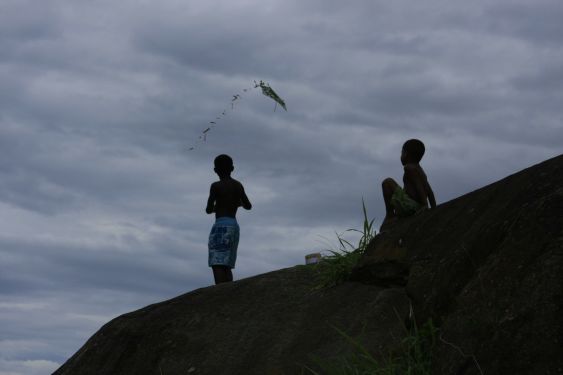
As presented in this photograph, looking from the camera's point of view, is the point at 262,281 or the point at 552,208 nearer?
the point at 552,208

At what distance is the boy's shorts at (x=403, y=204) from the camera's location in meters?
7.38

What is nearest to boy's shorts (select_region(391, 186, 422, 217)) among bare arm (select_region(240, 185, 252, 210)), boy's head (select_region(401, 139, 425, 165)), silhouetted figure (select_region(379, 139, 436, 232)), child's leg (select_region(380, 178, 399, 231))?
silhouetted figure (select_region(379, 139, 436, 232))

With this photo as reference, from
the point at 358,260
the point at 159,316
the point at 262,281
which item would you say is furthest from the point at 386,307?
the point at 159,316

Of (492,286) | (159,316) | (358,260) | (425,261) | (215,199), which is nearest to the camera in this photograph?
(492,286)

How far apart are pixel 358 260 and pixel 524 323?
298 centimetres

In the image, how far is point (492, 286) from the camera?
4.72 m

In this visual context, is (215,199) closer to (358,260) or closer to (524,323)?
(358,260)

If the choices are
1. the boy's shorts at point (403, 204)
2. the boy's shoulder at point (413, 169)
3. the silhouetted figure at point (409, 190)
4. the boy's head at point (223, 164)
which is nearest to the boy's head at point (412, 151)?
the silhouetted figure at point (409, 190)

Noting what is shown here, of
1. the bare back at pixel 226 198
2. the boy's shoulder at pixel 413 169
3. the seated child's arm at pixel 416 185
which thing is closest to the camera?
the seated child's arm at pixel 416 185

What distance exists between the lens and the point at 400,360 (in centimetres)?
534

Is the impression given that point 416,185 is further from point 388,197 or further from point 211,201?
point 211,201

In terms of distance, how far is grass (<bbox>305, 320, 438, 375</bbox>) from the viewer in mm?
5059

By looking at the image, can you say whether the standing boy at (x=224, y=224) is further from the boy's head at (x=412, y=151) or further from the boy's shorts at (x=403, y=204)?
the boy's shorts at (x=403, y=204)

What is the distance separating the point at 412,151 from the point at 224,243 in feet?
9.39
